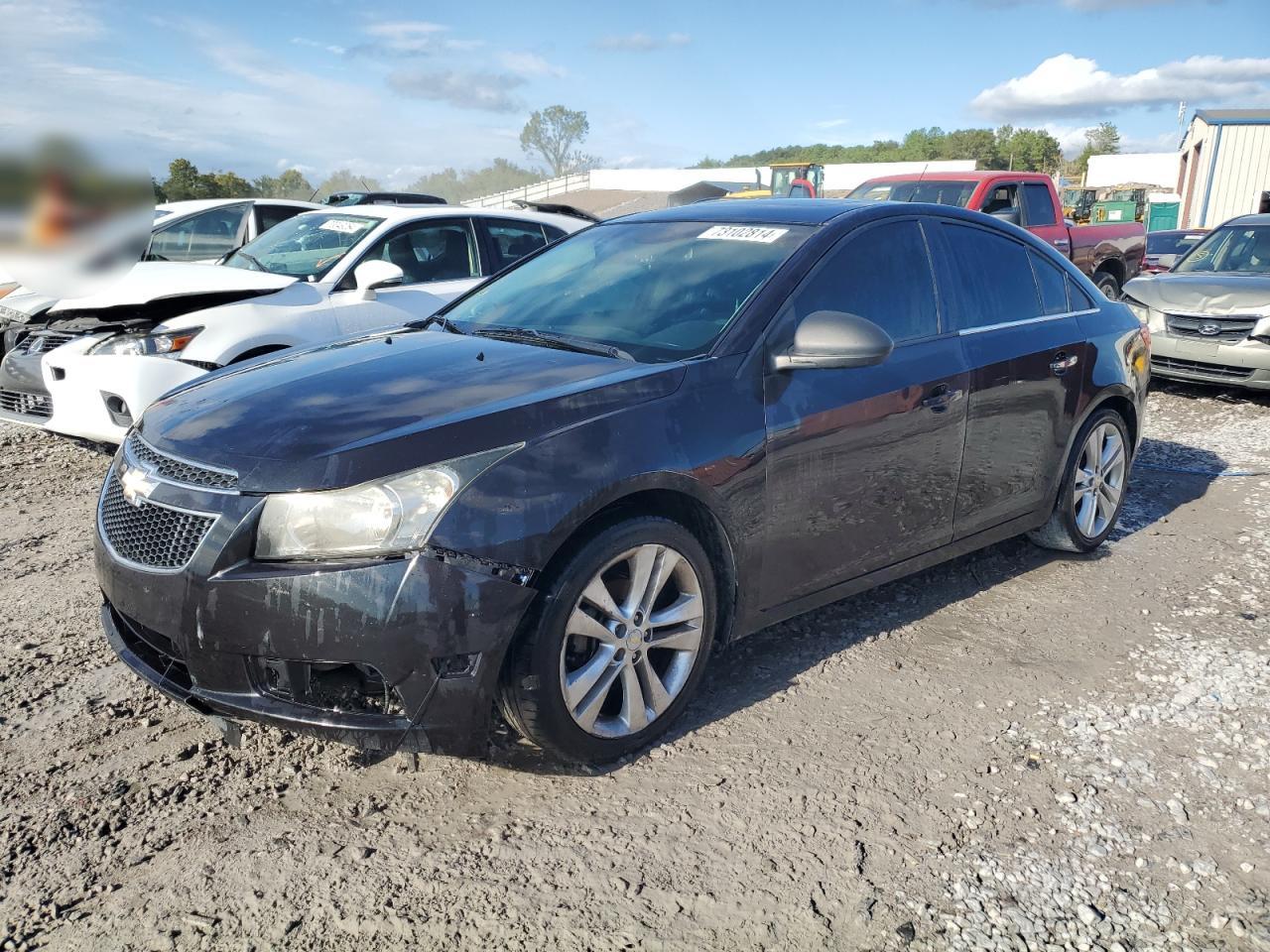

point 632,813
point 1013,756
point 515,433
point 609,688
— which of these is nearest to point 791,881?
point 632,813

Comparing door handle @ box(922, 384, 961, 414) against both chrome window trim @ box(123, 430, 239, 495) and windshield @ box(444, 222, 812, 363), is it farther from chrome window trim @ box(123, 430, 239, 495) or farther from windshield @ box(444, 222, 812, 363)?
chrome window trim @ box(123, 430, 239, 495)

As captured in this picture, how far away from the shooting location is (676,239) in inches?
158

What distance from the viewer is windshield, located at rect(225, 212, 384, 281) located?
6973mm

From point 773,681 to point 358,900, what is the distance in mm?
1692

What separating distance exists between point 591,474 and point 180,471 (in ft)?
3.76

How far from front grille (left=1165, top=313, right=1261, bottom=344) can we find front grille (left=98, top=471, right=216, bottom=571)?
8.67 m

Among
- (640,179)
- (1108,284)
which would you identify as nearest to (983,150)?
(640,179)

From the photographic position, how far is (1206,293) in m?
8.95

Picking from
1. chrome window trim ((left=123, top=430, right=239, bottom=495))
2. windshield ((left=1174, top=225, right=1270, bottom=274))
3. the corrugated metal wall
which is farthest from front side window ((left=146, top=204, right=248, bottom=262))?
the corrugated metal wall

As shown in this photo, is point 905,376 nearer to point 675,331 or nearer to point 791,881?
point 675,331

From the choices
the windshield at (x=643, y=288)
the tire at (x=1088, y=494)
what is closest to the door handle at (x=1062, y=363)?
the tire at (x=1088, y=494)

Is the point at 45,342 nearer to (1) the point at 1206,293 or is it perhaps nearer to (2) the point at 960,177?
(1) the point at 1206,293

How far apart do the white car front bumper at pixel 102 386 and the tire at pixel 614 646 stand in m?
3.59

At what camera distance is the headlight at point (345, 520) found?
2576 mm
